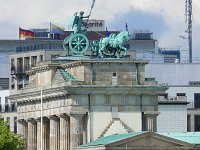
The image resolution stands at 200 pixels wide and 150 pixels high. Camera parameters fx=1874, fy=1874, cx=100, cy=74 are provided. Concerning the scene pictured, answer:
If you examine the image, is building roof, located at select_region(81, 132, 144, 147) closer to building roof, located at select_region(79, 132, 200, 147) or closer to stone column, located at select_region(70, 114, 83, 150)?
building roof, located at select_region(79, 132, 200, 147)

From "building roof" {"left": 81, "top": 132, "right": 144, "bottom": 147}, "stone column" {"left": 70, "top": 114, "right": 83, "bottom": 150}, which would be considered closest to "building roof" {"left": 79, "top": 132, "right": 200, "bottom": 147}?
"building roof" {"left": 81, "top": 132, "right": 144, "bottom": 147}

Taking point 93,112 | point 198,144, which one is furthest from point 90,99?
point 198,144

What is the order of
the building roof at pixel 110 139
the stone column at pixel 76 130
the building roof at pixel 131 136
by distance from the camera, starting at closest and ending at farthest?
1. the building roof at pixel 110 139
2. the building roof at pixel 131 136
3. the stone column at pixel 76 130

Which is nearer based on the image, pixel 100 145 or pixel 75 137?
pixel 100 145

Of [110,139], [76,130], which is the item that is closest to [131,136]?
[110,139]

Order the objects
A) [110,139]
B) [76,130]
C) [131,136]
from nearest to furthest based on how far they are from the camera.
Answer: [131,136] < [110,139] < [76,130]

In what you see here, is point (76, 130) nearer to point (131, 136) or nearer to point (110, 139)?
point (110, 139)

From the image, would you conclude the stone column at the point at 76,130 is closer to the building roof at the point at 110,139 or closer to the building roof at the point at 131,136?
the building roof at the point at 110,139

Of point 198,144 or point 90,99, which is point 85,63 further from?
point 198,144

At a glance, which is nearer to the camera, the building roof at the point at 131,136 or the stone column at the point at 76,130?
the building roof at the point at 131,136

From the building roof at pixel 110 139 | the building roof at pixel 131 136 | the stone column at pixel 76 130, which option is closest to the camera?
the building roof at pixel 110 139

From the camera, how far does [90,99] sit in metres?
199

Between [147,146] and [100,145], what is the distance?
16.9 ft

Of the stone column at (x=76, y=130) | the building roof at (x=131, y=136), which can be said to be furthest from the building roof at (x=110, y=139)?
the stone column at (x=76, y=130)
